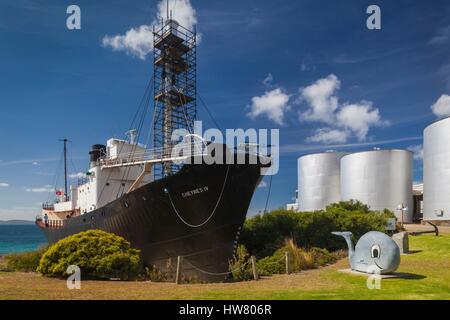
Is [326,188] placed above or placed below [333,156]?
below

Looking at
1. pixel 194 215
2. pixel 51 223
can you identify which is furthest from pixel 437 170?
pixel 51 223

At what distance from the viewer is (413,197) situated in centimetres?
5628

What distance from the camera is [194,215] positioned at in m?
16.5

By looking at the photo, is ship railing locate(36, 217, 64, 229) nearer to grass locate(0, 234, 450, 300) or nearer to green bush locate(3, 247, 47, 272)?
green bush locate(3, 247, 47, 272)

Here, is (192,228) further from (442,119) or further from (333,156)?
(333,156)

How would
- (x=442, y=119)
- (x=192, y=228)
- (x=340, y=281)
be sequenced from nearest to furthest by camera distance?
(x=340, y=281) → (x=192, y=228) → (x=442, y=119)

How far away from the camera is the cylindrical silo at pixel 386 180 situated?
51031 mm

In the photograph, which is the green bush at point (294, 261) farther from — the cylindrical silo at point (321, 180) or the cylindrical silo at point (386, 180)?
the cylindrical silo at point (321, 180)

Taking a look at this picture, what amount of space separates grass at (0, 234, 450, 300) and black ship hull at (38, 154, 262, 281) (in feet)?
11.6

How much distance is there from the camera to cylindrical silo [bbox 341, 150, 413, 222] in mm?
51031

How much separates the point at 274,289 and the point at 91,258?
25.2ft

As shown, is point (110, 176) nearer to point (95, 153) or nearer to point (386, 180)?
point (95, 153)
